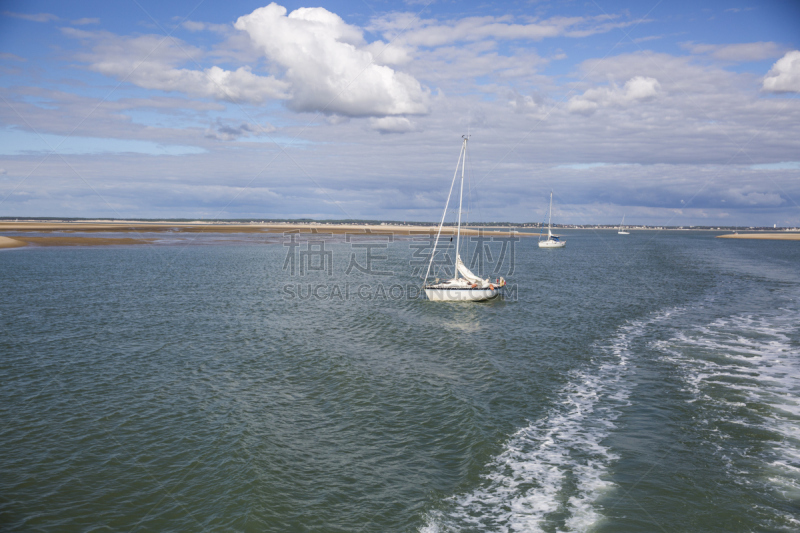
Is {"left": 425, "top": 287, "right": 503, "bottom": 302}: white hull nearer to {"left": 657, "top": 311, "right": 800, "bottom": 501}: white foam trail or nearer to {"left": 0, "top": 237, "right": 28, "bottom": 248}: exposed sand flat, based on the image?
{"left": 657, "top": 311, "right": 800, "bottom": 501}: white foam trail

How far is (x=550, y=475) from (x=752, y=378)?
47.2 feet

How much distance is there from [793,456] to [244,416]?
18.4 m

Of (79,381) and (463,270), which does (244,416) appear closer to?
(79,381)

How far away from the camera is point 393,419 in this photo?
53.8 ft

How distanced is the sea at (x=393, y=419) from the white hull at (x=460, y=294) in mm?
4362

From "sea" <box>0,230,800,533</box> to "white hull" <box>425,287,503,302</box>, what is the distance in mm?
4362

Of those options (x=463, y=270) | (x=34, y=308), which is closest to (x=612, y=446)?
(x=463, y=270)

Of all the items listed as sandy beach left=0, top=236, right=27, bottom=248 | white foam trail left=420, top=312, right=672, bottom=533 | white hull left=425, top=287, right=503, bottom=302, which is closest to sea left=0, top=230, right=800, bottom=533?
white foam trail left=420, top=312, right=672, bottom=533

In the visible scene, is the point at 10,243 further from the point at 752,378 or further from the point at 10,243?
the point at 752,378

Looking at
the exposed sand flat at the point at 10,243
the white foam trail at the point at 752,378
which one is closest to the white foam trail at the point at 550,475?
the white foam trail at the point at 752,378

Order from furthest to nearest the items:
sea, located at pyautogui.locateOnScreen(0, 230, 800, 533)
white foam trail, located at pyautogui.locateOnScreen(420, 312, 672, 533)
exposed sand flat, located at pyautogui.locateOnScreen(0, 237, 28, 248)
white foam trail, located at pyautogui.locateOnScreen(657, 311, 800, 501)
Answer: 1. exposed sand flat, located at pyautogui.locateOnScreen(0, 237, 28, 248)
2. white foam trail, located at pyautogui.locateOnScreen(657, 311, 800, 501)
3. sea, located at pyautogui.locateOnScreen(0, 230, 800, 533)
4. white foam trail, located at pyautogui.locateOnScreen(420, 312, 672, 533)

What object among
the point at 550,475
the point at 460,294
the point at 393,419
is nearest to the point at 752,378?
the point at 550,475

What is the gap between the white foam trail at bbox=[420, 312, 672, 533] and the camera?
11.1 metres

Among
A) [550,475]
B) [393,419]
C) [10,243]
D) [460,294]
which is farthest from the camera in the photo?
[10,243]
